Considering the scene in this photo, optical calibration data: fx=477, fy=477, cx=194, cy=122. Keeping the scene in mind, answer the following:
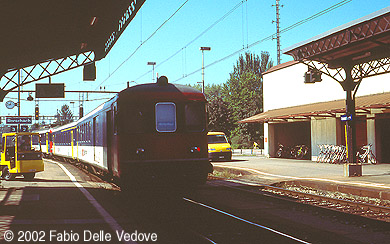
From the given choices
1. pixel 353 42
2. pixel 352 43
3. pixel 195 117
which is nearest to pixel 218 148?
pixel 352 43

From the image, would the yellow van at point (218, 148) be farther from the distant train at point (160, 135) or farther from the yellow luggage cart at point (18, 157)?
the distant train at point (160, 135)

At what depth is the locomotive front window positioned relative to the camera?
467 inches

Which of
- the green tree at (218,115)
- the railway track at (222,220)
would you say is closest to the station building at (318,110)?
the railway track at (222,220)

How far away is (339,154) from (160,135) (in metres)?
17.7

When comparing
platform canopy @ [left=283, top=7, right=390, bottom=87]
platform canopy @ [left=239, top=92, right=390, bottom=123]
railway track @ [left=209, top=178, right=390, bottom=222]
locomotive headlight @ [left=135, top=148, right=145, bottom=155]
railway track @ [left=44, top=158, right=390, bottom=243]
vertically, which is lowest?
railway track @ [left=209, top=178, right=390, bottom=222]

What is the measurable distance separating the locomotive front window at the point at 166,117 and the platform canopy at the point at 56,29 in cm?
265

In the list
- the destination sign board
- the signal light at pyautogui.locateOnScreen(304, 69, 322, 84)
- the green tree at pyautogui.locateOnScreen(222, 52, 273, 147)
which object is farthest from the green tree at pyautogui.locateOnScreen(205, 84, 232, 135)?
the signal light at pyautogui.locateOnScreen(304, 69, 322, 84)

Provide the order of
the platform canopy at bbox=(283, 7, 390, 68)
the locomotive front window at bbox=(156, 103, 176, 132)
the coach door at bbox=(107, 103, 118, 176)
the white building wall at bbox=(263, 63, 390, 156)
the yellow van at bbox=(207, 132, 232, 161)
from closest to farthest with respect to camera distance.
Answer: the locomotive front window at bbox=(156, 103, 176, 132) → the coach door at bbox=(107, 103, 118, 176) → the platform canopy at bbox=(283, 7, 390, 68) → the white building wall at bbox=(263, 63, 390, 156) → the yellow van at bbox=(207, 132, 232, 161)

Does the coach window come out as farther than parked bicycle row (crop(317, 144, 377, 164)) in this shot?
No

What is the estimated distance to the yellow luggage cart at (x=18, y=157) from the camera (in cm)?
1933

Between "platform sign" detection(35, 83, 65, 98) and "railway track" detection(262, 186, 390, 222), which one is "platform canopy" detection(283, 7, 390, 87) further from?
"platform sign" detection(35, 83, 65, 98)

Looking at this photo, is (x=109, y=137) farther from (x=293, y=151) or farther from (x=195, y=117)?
Answer: (x=293, y=151)

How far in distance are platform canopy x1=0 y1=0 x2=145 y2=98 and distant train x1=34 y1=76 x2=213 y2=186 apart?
2.36 m

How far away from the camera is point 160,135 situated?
462 inches
